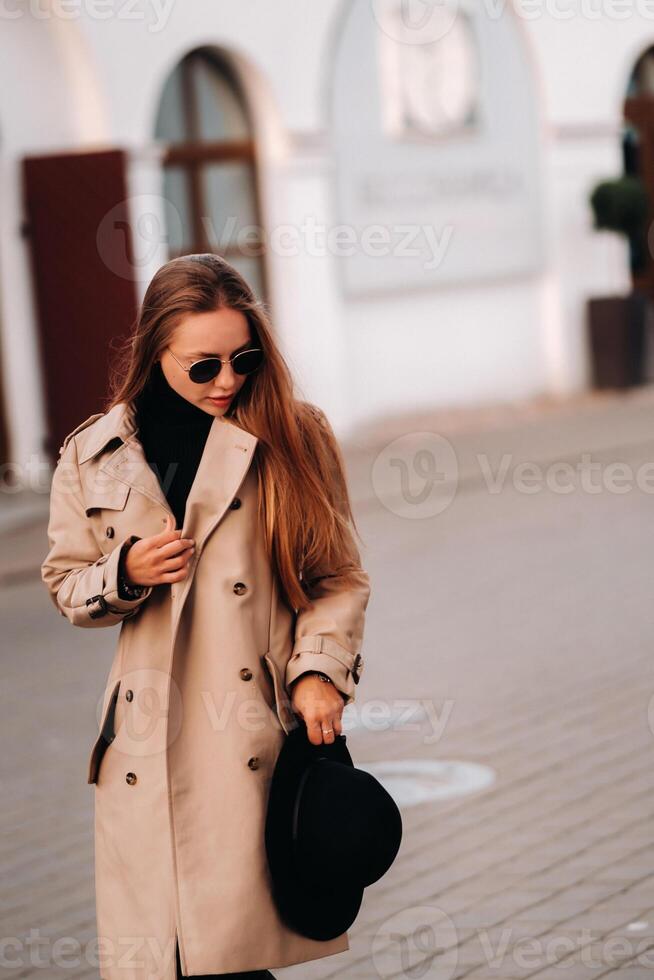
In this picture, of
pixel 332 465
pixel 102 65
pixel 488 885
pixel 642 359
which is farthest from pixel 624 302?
pixel 332 465

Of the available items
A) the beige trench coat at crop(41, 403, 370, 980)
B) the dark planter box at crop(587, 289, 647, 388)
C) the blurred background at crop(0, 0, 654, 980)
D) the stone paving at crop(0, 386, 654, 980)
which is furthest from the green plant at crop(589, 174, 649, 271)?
the beige trench coat at crop(41, 403, 370, 980)

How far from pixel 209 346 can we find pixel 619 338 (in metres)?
18.6

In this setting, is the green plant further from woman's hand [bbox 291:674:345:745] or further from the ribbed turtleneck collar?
woman's hand [bbox 291:674:345:745]

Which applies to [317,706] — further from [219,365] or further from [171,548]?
[219,365]

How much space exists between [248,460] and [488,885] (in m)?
2.17

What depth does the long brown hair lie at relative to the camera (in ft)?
9.93

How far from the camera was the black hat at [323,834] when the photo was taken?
2779 millimetres

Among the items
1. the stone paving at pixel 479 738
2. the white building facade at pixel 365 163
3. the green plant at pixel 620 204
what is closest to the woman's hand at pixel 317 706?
the stone paving at pixel 479 738

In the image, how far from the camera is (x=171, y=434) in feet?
10.3

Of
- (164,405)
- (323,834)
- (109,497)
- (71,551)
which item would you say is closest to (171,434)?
(164,405)

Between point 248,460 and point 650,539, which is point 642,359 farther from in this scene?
point 248,460

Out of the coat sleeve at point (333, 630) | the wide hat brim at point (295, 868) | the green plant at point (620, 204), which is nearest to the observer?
the wide hat brim at point (295, 868)

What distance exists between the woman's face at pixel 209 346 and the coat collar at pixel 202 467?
0.07m

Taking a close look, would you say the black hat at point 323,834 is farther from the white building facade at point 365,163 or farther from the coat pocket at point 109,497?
the white building facade at point 365,163
